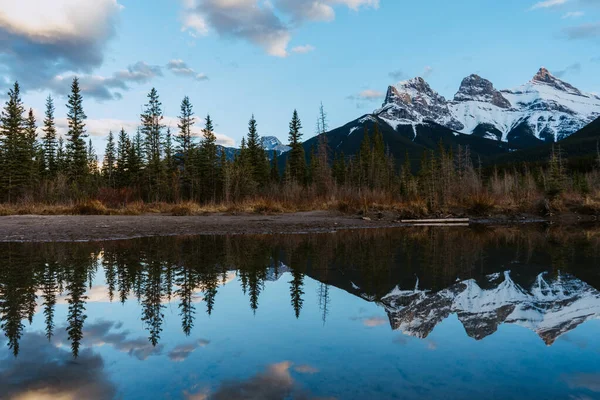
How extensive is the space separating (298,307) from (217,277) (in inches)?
90.1

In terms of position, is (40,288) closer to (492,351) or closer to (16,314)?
(16,314)

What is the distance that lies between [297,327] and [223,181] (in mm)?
28134

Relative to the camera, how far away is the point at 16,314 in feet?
15.8

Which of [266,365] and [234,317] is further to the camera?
[234,317]

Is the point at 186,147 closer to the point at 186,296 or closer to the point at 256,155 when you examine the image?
the point at 256,155

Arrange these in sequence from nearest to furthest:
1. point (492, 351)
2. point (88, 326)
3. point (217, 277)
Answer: point (492, 351) < point (88, 326) < point (217, 277)

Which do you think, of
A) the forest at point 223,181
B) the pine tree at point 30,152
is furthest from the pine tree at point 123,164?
the pine tree at point 30,152

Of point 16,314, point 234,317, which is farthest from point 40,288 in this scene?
point 234,317

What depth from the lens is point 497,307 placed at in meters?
5.41

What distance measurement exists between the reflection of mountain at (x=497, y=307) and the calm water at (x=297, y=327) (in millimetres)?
26

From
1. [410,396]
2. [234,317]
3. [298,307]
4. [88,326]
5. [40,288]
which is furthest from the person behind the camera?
[40,288]

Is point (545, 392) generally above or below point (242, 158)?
below

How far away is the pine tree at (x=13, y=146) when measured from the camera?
40375 millimetres

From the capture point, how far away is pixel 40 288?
20.0 feet
